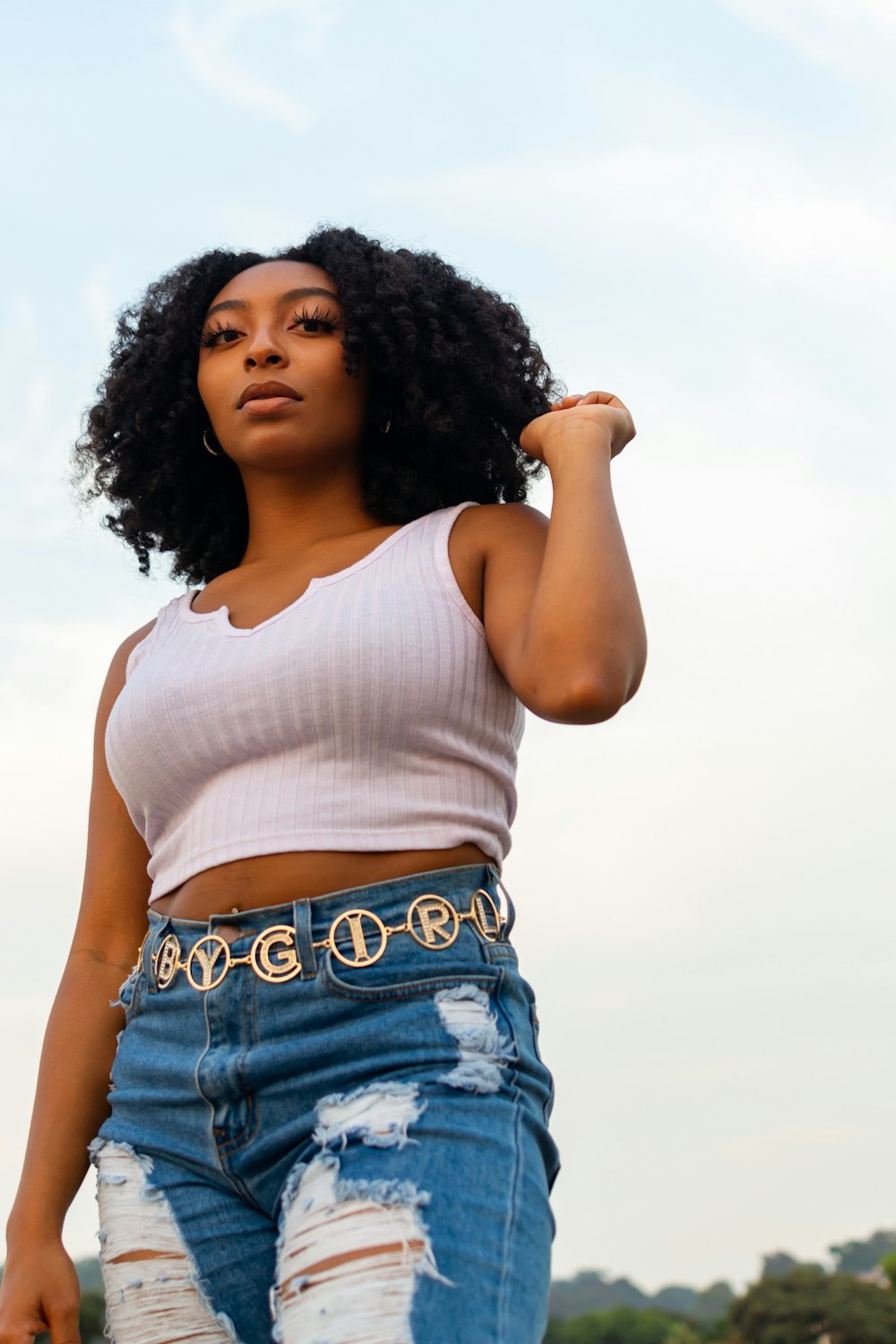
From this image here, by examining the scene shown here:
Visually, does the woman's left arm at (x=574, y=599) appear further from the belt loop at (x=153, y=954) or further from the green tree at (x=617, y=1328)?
the green tree at (x=617, y=1328)

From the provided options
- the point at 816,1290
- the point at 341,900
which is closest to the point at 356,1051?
the point at 341,900

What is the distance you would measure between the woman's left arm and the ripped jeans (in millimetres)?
395

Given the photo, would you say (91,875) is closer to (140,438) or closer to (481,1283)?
(140,438)

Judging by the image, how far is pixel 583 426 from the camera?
3.00 meters

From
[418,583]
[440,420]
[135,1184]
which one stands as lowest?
[135,1184]

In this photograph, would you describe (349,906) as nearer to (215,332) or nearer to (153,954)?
(153,954)

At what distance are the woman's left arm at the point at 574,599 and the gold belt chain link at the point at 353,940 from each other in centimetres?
40

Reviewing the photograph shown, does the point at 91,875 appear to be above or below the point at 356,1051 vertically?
above

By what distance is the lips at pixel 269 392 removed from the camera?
3453 mm

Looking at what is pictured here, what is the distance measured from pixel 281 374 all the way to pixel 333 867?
50.0 inches

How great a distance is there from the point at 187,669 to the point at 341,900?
66 cm

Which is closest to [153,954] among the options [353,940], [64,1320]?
[353,940]

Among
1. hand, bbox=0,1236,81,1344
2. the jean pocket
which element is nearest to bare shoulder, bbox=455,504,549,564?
the jean pocket

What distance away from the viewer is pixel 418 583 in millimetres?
3027
